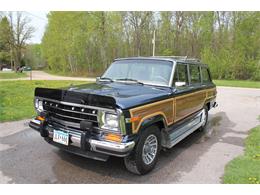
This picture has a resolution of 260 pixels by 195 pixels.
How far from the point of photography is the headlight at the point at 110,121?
9.07ft

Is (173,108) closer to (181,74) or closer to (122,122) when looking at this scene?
(181,74)

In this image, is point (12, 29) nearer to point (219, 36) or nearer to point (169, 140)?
point (219, 36)

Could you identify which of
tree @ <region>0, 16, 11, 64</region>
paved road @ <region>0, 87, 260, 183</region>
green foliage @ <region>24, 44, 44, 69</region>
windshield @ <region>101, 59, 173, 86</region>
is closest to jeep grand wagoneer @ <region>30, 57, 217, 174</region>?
windshield @ <region>101, 59, 173, 86</region>

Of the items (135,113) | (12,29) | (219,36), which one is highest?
(12,29)

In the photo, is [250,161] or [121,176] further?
[250,161]

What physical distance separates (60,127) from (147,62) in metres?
2.10

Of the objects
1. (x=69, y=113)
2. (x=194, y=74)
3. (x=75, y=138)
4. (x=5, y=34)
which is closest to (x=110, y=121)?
(x=75, y=138)

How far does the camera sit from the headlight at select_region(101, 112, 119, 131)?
9.07 feet

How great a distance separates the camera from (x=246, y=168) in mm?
3428

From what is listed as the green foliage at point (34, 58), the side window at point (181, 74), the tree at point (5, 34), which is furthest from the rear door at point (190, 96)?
the green foliage at point (34, 58)

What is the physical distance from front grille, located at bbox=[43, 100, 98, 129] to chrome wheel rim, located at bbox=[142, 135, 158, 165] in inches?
34.6

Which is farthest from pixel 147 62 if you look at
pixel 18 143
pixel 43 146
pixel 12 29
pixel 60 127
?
pixel 12 29

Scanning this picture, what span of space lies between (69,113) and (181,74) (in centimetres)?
243

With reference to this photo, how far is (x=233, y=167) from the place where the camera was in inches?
137
